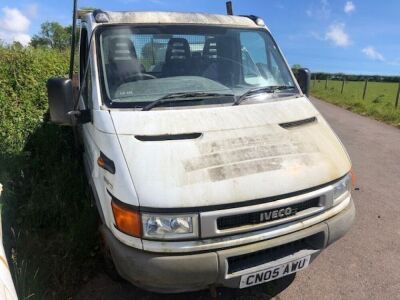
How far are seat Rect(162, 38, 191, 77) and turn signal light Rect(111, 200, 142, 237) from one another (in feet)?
5.15

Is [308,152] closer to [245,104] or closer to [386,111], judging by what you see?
[245,104]

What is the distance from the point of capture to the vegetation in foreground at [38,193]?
3.55m

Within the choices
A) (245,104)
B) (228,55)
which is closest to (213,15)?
(228,55)

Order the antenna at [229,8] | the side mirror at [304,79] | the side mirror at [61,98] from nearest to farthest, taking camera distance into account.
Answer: the side mirror at [61,98], the side mirror at [304,79], the antenna at [229,8]

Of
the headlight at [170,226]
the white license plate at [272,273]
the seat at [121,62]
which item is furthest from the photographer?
the seat at [121,62]

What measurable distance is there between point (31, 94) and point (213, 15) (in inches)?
175

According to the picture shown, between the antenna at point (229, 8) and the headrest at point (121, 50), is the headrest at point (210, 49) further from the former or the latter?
the antenna at point (229, 8)

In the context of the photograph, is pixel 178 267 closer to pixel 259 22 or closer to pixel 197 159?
pixel 197 159

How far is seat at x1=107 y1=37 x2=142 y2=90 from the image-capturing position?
3.60 metres

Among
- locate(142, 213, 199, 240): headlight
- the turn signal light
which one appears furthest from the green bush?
locate(142, 213, 199, 240): headlight

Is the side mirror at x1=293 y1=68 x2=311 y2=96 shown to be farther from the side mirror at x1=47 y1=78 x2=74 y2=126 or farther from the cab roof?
the side mirror at x1=47 y1=78 x2=74 y2=126

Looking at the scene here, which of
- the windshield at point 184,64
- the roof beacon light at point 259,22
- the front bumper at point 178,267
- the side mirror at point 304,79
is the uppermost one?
the roof beacon light at point 259,22

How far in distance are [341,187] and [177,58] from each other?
Result: 1.91 m

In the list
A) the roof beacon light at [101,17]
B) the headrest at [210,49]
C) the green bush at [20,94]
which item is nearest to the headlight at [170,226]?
the headrest at [210,49]
